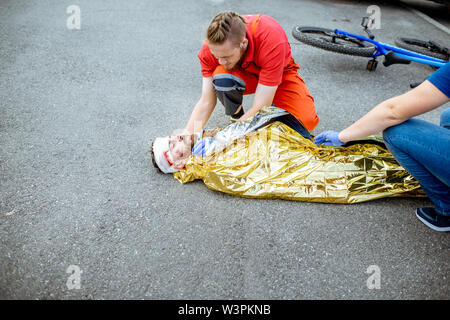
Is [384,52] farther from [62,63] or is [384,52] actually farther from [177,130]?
[62,63]

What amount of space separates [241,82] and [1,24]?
3577mm

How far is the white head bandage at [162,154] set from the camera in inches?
73.5

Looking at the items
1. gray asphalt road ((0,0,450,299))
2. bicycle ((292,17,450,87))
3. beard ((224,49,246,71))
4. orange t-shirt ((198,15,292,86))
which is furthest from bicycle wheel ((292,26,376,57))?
beard ((224,49,246,71))

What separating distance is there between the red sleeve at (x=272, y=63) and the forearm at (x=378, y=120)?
592 mm

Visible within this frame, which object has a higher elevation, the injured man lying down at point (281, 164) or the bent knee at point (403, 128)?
the bent knee at point (403, 128)

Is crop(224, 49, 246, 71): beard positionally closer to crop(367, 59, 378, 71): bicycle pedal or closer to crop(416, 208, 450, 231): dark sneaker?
crop(416, 208, 450, 231): dark sneaker

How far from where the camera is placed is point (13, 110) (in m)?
2.42

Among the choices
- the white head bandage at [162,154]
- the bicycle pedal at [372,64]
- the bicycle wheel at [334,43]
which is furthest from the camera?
the bicycle pedal at [372,64]
